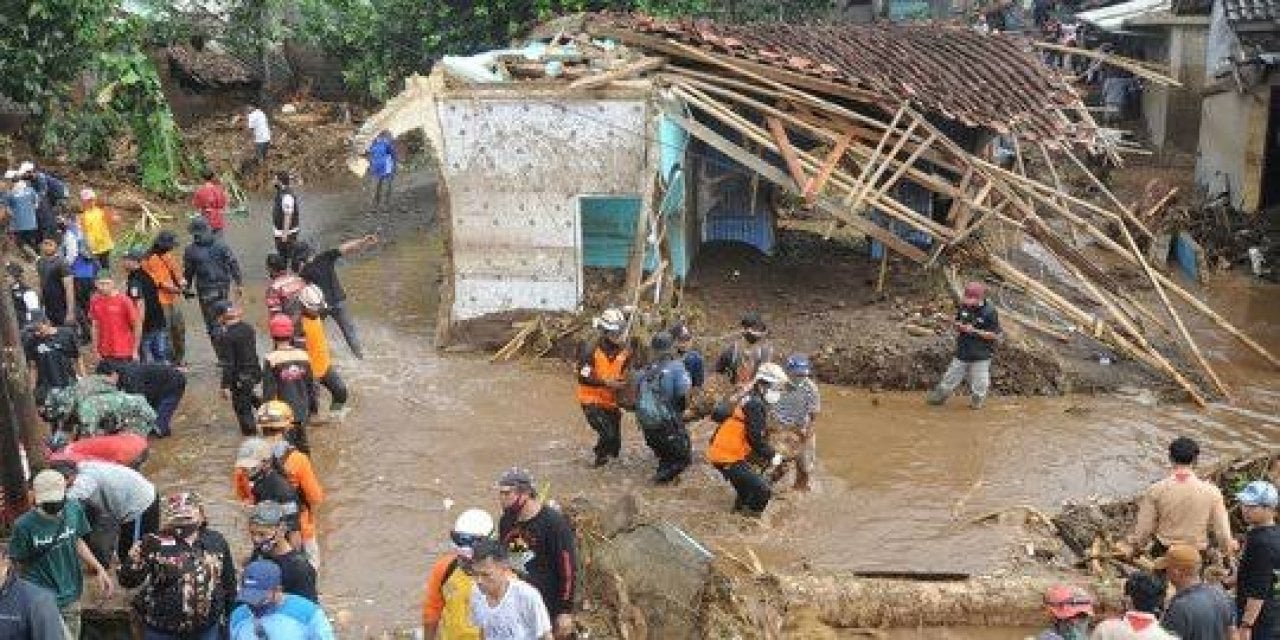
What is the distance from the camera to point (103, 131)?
21344mm

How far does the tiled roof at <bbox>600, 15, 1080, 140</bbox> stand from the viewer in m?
14.5

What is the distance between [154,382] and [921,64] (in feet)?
32.3

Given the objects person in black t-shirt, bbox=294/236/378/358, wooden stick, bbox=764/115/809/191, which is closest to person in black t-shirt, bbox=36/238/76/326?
person in black t-shirt, bbox=294/236/378/358

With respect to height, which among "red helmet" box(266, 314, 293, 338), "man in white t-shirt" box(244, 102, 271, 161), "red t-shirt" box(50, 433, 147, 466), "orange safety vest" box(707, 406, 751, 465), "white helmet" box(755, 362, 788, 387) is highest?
"man in white t-shirt" box(244, 102, 271, 161)

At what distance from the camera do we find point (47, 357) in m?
10.7

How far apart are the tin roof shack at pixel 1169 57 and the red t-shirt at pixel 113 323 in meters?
18.5

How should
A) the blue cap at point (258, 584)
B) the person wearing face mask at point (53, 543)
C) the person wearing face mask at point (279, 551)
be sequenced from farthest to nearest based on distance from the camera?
the person wearing face mask at point (53, 543) < the person wearing face mask at point (279, 551) < the blue cap at point (258, 584)

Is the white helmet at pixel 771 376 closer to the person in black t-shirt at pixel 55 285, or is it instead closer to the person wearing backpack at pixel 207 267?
the person wearing backpack at pixel 207 267

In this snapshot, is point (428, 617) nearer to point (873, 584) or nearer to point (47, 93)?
point (873, 584)

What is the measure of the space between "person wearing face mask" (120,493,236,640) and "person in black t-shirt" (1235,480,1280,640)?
213 inches

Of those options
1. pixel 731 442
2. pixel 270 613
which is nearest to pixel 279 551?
pixel 270 613

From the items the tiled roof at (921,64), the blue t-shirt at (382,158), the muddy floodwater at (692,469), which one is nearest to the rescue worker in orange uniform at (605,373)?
the muddy floodwater at (692,469)

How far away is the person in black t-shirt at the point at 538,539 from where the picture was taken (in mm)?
6891

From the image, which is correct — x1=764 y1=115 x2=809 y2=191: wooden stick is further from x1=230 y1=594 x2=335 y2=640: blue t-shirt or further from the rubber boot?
x1=230 y1=594 x2=335 y2=640: blue t-shirt
